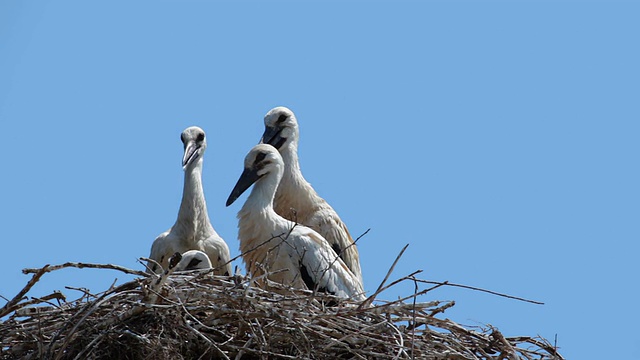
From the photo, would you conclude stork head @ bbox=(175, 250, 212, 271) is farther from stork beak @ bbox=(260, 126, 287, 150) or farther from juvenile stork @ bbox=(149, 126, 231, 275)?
stork beak @ bbox=(260, 126, 287, 150)

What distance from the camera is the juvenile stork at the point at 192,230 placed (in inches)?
396

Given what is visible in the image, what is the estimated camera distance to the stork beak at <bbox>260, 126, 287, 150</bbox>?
11.4 m

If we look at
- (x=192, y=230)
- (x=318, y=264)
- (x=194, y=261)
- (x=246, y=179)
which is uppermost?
(x=246, y=179)

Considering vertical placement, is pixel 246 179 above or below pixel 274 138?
below

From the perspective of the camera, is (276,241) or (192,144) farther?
(192,144)

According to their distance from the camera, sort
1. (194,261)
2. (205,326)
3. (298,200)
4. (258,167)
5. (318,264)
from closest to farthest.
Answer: (205,326), (194,261), (318,264), (258,167), (298,200)

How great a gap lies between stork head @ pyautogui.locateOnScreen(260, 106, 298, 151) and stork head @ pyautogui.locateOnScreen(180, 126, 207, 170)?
78cm

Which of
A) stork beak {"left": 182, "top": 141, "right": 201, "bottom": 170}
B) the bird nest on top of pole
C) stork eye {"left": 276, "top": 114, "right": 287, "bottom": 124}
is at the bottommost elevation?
the bird nest on top of pole

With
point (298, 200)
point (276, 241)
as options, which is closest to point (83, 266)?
point (276, 241)

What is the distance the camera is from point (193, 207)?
10281mm

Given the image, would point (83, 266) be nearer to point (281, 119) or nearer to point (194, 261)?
point (194, 261)

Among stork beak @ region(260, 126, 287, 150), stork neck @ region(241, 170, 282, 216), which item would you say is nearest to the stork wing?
Result: stork neck @ region(241, 170, 282, 216)

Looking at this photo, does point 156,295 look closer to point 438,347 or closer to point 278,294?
point 278,294

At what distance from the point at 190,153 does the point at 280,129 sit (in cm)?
103
